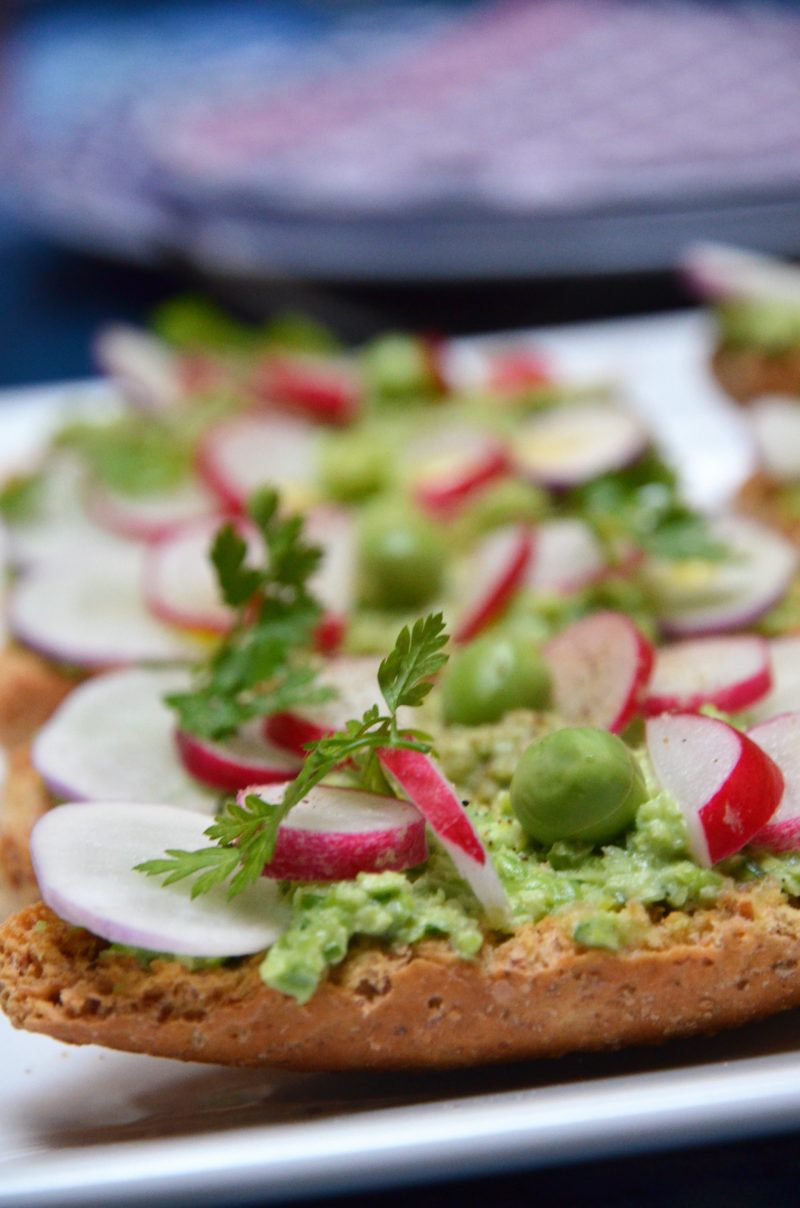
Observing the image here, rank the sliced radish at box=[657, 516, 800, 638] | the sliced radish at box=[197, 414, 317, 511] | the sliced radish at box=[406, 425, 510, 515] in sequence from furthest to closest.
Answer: the sliced radish at box=[197, 414, 317, 511], the sliced radish at box=[406, 425, 510, 515], the sliced radish at box=[657, 516, 800, 638]

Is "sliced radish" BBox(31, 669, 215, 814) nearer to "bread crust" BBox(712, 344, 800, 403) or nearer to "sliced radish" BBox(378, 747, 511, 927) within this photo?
"sliced radish" BBox(378, 747, 511, 927)

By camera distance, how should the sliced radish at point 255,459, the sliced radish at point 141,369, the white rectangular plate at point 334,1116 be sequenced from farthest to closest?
1. the sliced radish at point 141,369
2. the sliced radish at point 255,459
3. the white rectangular plate at point 334,1116

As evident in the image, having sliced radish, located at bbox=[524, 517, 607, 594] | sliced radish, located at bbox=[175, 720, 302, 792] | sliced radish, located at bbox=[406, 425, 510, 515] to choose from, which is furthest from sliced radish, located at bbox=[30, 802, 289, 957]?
sliced radish, located at bbox=[406, 425, 510, 515]

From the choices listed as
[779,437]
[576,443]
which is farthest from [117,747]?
[779,437]

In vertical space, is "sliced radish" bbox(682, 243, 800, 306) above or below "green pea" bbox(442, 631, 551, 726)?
above

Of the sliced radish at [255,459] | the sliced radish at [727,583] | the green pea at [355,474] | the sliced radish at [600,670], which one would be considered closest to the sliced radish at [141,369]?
the sliced radish at [255,459]

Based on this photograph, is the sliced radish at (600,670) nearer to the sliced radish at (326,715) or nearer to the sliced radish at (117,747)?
the sliced radish at (326,715)
